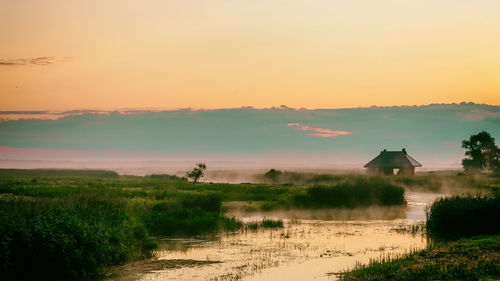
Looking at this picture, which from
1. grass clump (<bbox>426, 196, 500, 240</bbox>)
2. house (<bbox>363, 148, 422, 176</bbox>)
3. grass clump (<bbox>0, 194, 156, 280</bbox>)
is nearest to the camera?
grass clump (<bbox>0, 194, 156, 280</bbox>)

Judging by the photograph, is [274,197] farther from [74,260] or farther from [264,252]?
[74,260]

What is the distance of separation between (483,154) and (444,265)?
100637 mm

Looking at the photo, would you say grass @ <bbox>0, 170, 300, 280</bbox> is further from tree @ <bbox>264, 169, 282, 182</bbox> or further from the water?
tree @ <bbox>264, 169, 282, 182</bbox>

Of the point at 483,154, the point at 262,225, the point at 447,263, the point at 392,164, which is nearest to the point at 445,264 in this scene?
the point at 447,263

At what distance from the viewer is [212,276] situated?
21609mm

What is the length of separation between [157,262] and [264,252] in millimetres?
4999

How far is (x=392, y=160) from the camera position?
322 ft

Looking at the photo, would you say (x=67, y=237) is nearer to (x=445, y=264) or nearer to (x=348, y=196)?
(x=445, y=264)

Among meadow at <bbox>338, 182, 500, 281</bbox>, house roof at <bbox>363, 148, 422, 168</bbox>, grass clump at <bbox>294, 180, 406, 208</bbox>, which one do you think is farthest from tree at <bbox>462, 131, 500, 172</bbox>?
meadow at <bbox>338, 182, 500, 281</bbox>

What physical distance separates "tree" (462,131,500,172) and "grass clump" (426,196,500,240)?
84.3 m

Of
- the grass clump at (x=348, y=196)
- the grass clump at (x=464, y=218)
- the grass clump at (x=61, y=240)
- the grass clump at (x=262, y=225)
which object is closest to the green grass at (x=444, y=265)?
the grass clump at (x=464, y=218)

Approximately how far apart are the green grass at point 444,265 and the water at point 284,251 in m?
1.76

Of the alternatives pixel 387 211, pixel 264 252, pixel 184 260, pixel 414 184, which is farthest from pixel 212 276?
pixel 414 184

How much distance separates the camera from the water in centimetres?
2225
